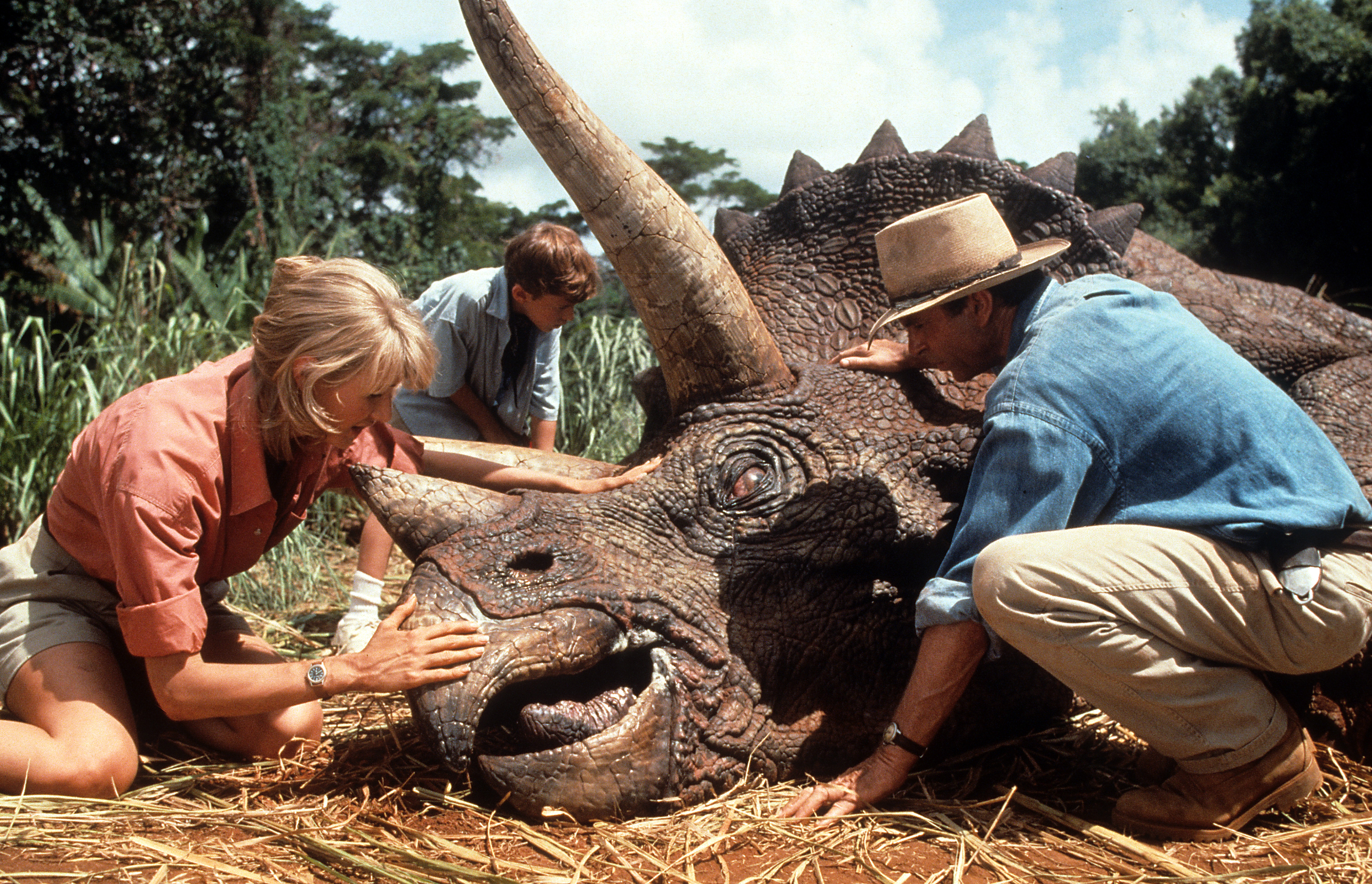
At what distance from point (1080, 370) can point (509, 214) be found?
19.6 metres

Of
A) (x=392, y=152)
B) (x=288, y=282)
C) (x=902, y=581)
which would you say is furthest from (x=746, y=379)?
(x=392, y=152)

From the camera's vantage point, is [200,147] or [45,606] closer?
[45,606]

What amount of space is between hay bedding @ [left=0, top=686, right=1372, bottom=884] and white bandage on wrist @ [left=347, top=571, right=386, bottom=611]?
131 cm

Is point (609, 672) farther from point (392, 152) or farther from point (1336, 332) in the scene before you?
point (392, 152)

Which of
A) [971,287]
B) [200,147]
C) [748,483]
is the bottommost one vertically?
[748,483]

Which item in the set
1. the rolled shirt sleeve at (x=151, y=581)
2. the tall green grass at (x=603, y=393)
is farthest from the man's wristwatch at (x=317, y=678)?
the tall green grass at (x=603, y=393)

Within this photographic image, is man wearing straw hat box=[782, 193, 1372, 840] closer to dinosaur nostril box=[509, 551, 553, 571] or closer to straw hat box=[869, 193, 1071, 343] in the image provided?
straw hat box=[869, 193, 1071, 343]

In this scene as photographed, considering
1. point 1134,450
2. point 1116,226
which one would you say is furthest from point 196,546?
Answer: point 1116,226

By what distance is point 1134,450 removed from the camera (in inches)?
102

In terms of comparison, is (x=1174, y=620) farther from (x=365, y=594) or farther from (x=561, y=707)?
(x=365, y=594)

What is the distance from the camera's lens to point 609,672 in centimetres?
254

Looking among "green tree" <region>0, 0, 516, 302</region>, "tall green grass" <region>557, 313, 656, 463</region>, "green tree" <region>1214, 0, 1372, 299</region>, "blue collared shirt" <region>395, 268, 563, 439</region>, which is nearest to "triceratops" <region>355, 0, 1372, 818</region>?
"blue collared shirt" <region>395, 268, 563, 439</region>

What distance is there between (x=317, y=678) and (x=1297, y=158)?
57.7ft

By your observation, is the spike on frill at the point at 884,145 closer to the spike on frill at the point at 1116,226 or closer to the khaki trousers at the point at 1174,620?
the spike on frill at the point at 1116,226
